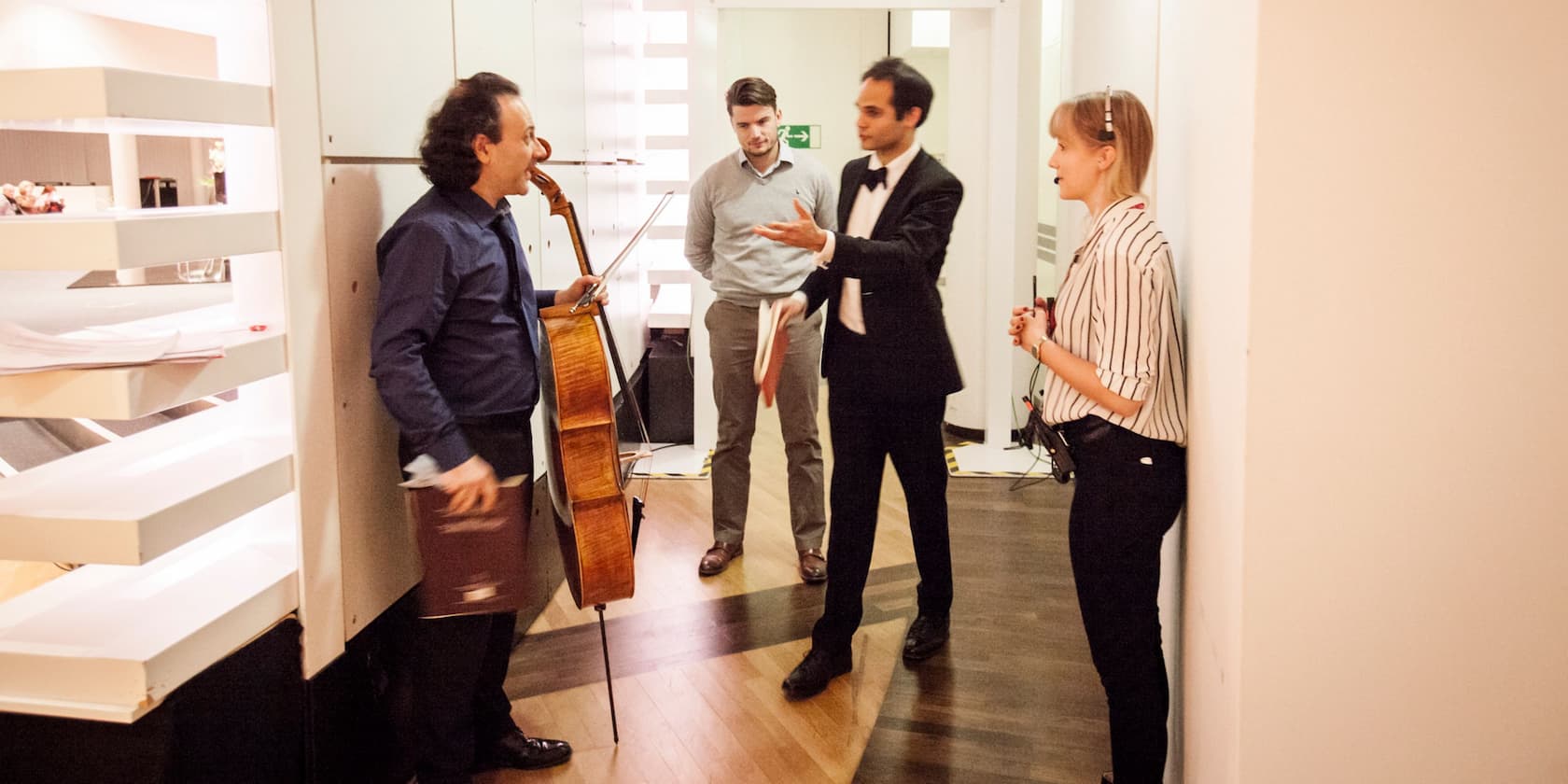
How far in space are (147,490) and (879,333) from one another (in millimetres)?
1892

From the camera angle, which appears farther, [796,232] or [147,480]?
[796,232]

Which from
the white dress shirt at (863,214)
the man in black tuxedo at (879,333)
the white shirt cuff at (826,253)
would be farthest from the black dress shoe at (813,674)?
the white shirt cuff at (826,253)

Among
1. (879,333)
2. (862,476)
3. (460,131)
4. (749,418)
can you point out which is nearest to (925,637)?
(862,476)

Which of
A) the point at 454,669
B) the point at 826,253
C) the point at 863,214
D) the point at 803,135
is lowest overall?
the point at 454,669

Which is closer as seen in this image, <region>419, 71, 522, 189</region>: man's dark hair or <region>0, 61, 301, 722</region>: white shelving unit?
<region>0, 61, 301, 722</region>: white shelving unit

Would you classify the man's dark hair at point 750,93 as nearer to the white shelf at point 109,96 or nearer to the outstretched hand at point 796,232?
the outstretched hand at point 796,232

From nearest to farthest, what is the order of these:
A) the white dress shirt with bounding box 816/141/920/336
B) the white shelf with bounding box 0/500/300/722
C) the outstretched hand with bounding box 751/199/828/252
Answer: the white shelf with bounding box 0/500/300/722, the outstretched hand with bounding box 751/199/828/252, the white dress shirt with bounding box 816/141/920/336

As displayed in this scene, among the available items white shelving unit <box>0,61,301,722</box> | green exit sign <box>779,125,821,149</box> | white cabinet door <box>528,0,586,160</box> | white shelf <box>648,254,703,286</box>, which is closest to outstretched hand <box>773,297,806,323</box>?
white shelving unit <box>0,61,301,722</box>

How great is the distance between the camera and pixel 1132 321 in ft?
7.92

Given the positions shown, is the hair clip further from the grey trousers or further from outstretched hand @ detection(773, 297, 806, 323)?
the grey trousers

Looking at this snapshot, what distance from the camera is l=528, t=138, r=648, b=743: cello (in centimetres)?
283

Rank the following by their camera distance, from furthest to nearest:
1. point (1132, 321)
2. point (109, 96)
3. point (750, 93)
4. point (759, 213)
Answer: point (759, 213), point (750, 93), point (1132, 321), point (109, 96)

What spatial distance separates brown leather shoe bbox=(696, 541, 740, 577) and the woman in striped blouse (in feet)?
7.13

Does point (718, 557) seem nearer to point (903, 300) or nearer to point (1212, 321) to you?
point (903, 300)
